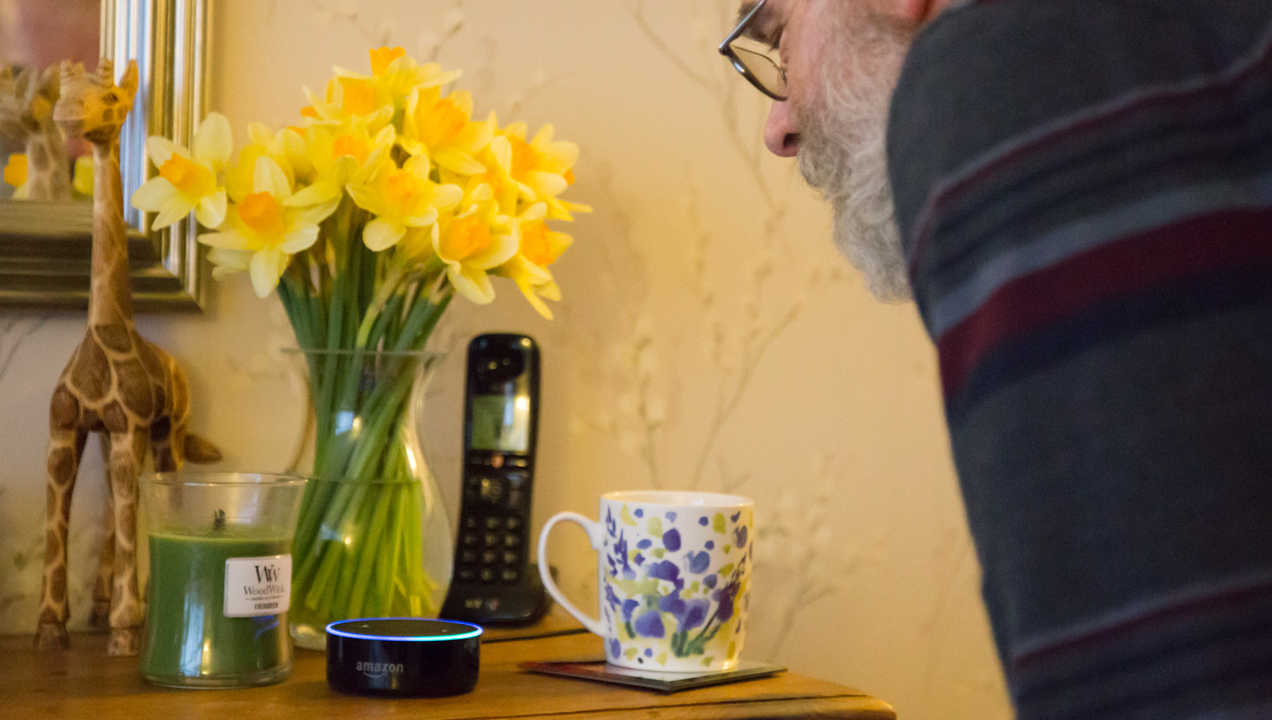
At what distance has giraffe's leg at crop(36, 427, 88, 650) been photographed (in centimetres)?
82

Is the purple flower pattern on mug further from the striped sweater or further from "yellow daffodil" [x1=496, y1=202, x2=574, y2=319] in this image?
the striped sweater

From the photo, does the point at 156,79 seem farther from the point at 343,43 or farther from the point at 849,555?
the point at 849,555

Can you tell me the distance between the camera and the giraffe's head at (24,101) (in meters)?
0.88

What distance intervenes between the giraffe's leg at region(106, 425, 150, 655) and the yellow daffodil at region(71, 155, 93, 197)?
228 millimetres

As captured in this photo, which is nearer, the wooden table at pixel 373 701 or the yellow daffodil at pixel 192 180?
the wooden table at pixel 373 701

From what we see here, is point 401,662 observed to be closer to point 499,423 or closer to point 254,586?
point 254,586

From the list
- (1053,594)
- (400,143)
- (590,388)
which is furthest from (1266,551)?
(590,388)

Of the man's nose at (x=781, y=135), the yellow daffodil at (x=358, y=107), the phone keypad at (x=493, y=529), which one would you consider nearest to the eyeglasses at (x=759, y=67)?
the man's nose at (x=781, y=135)

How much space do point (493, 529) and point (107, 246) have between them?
39 centimetres

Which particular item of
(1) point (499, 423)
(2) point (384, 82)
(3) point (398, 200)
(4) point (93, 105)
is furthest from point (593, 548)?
(4) point (93, 105)

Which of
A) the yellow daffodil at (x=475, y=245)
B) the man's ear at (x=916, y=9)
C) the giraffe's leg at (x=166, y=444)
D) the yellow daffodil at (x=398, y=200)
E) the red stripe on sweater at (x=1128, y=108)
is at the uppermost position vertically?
the man's ear at (x=916, y=9)

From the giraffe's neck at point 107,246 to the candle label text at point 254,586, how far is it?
28 centimetres

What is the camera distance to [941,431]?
1.21m

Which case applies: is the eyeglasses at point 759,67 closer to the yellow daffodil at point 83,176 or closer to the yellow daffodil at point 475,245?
the yellow daffodil at point 475,245
